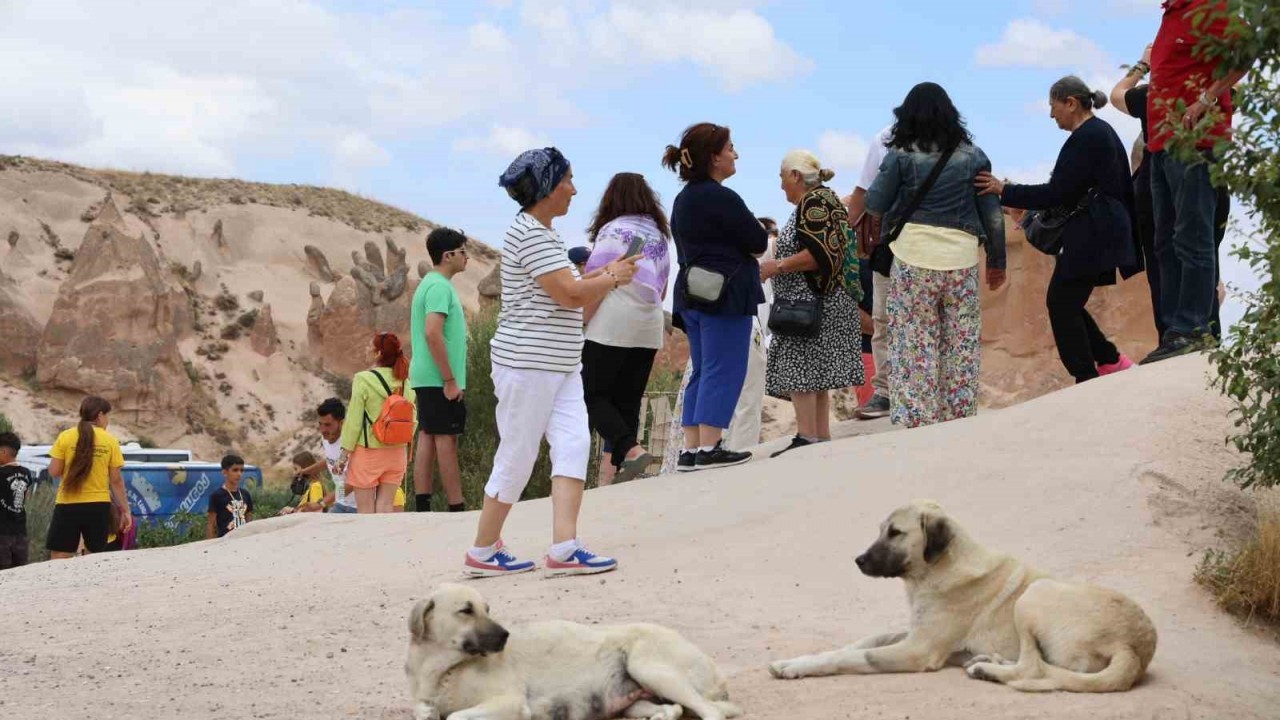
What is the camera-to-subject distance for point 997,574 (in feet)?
19.1

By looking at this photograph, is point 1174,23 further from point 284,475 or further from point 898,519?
point 284,475

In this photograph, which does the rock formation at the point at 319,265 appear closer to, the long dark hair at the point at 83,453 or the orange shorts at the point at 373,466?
the long dark hair at the point at 83,453

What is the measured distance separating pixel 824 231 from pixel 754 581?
3.17 meters

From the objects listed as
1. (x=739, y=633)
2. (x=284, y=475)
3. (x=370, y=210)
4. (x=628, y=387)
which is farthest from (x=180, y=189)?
(x=739, y=633)

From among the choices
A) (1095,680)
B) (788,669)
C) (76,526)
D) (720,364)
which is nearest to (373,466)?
(76,526)

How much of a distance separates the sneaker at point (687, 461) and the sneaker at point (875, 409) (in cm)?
247

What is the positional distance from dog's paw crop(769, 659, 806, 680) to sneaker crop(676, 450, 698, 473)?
4113 mm

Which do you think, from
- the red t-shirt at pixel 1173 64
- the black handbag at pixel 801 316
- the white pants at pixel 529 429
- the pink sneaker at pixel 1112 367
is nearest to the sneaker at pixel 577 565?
the white pants at pixel 529 429

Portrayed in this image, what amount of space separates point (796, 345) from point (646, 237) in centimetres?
138

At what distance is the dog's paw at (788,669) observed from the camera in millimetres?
5734

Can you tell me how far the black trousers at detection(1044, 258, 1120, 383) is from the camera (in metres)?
9.82

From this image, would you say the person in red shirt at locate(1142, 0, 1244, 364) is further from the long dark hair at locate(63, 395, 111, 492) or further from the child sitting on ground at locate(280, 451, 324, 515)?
the child sitting on ground at locate(280, 451, 324, 515)

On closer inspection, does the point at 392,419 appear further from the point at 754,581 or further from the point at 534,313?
the point at 754,581

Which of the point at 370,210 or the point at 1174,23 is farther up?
the point at 370,210
